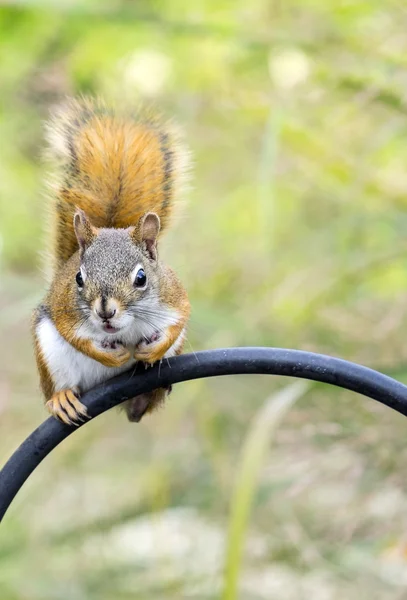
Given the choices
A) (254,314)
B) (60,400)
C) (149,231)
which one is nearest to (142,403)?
(60,400)

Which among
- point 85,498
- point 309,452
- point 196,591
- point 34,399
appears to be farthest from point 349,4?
point 85,498

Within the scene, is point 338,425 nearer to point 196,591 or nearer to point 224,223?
point 196,591

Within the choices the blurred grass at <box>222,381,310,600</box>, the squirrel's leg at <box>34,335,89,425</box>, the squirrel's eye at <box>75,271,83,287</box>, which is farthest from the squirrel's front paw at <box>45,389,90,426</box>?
the blurred grass at <box>222,381,310,600</box>

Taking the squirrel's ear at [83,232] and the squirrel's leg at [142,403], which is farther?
the squirrel's leg at [142,403]

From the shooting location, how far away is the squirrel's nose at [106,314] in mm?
864

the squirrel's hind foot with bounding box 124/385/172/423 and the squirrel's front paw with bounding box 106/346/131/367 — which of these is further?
the squirrel's hind foot with bounding box 124/385/172/423

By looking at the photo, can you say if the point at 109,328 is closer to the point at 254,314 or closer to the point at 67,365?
the point at 67,365

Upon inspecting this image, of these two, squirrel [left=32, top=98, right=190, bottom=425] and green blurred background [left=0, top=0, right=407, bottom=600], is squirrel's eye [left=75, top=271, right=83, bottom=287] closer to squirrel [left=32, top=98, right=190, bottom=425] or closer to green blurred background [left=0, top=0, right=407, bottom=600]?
squirrel [left=32, top=98, right=190, bottom=425]

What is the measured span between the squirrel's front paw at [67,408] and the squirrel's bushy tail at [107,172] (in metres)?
0.19

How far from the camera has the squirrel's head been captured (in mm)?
884

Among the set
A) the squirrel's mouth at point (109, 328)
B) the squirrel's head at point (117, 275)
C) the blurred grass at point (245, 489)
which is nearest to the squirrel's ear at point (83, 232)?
the squirrel's head at point (117, 275)

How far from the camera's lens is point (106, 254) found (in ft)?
3.03

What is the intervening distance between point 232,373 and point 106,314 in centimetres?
13

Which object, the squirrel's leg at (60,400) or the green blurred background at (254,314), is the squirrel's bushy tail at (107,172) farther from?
the green blurred background at (254,314)
